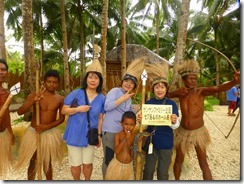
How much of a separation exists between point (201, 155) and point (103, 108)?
1.08m

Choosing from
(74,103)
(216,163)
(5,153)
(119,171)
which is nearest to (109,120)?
(74,103)

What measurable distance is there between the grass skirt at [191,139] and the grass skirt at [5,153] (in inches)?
63.7

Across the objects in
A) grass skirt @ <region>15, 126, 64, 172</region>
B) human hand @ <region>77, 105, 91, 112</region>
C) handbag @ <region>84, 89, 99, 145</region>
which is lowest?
grass skirt @ <region>15, 126, 64, 172</region>

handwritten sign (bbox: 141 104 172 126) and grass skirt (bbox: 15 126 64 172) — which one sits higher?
handwritten sign (bbox: 141 104 172 126)

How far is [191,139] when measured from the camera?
8.13ft

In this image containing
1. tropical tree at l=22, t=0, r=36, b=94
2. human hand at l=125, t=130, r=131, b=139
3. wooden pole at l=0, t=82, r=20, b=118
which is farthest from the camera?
tropical tree at l=22, t=0, r=36, b=94

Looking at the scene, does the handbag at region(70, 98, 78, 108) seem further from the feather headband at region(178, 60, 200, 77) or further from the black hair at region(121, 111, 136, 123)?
the feather headband at region(178, 60, 200, 77)

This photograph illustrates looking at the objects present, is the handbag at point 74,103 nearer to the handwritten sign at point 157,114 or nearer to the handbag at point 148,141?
the handwritten sign at point 157,114

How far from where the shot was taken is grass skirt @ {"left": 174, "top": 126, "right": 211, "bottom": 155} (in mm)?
2479

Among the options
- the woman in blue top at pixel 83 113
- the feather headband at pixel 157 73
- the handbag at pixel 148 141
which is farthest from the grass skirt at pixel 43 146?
the feather headband at pixel 157 73

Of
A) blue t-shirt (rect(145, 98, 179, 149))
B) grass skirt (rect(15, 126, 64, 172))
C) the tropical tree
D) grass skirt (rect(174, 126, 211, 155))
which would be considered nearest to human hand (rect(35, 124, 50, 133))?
grass skirt (rect(15, 126, 64, 172))

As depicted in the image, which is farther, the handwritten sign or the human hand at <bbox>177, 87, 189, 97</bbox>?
the human hand at <bbox>177, 87, 189, 97</bbox>

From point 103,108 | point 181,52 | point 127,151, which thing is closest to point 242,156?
point 127,151

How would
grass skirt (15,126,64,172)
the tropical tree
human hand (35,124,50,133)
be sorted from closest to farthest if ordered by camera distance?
human hand (35,124,50,133) → grass skirt (15,126,64,172) → the tropical tree
